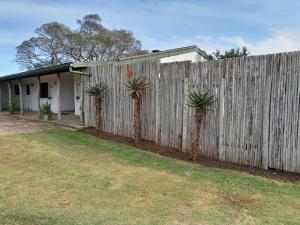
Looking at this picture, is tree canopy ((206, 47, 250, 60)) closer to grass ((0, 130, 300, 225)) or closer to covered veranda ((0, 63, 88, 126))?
covered veranda ((0, 63, 88, 126))

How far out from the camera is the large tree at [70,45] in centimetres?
3431

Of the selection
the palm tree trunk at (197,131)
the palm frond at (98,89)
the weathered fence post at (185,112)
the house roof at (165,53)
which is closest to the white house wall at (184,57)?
the house roof at (165,53)

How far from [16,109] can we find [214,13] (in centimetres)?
1321

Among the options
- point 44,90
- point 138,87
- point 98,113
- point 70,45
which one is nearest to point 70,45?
point 70,45

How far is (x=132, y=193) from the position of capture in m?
5.61

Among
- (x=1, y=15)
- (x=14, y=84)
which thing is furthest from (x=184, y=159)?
(x=14, y=84)

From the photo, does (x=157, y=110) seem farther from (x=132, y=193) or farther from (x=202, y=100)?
(x=132, y=193)

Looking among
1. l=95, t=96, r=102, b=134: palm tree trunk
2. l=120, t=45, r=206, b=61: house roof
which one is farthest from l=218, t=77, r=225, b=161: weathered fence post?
l=120, t=45, r=206, b=61: house roof

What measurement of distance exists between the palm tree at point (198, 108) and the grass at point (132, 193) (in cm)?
57

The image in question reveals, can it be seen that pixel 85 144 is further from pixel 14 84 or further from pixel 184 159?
pixel 14 84

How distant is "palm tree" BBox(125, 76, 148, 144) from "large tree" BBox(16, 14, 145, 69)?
24.9 metres

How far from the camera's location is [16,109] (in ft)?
68.9

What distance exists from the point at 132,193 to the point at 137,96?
459 centimetres

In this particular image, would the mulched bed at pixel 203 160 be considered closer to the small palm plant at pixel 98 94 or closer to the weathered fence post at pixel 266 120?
the weathered fence post at pixel 266 120
